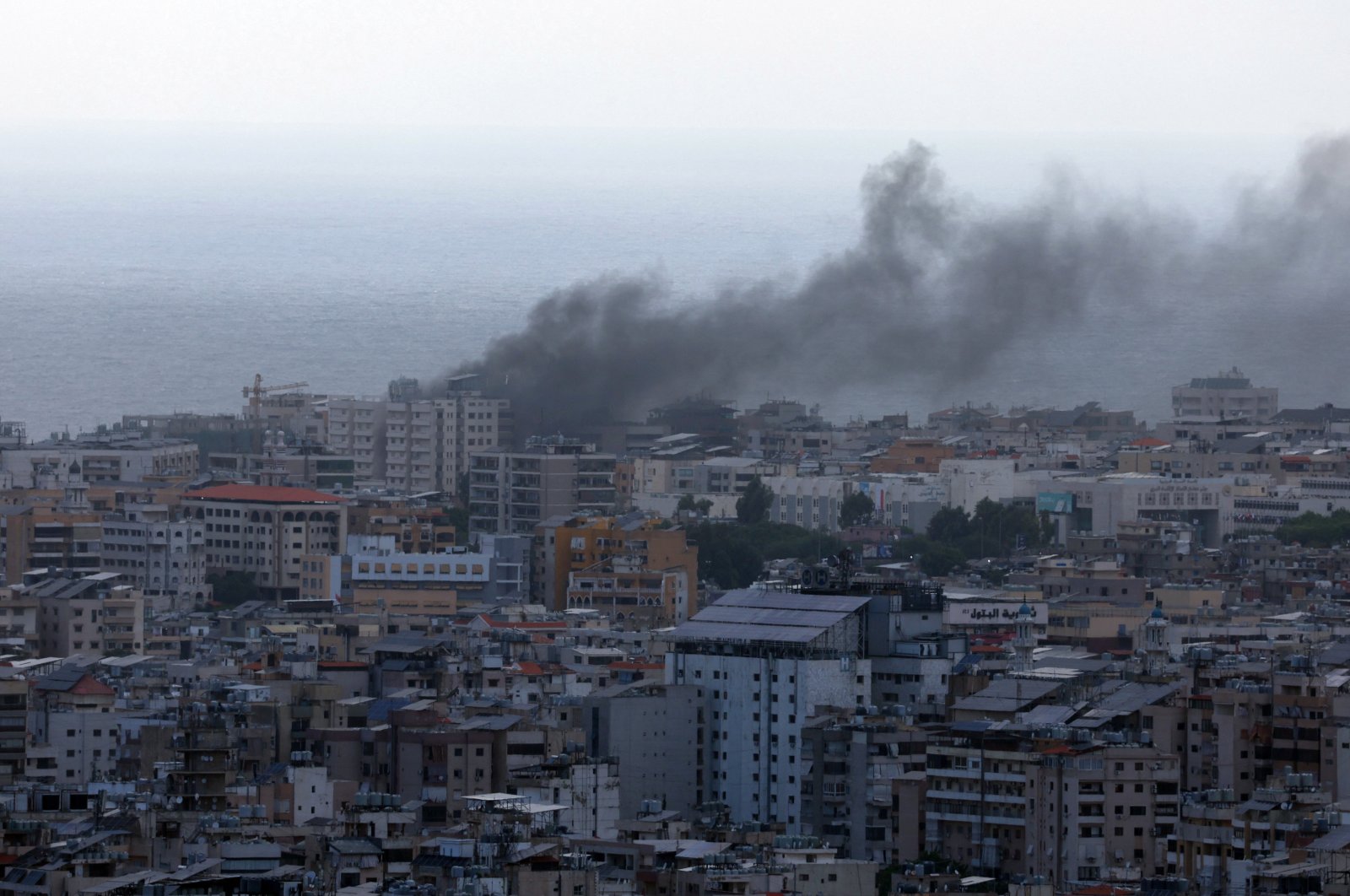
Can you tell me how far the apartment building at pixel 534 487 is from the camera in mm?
82375

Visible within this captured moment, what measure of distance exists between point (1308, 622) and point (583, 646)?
859cm

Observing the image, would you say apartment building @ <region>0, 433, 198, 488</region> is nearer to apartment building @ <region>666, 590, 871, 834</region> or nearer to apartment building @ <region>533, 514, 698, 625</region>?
apartment building @ <region>533, 514, 698, 625</region>

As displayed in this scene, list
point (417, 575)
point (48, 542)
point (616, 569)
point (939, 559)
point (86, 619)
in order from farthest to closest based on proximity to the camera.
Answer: point (939, 559) → point (48, 542) → point (417, 575) → point (616, 569) → point (86, 619)

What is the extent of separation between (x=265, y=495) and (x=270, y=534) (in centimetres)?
149

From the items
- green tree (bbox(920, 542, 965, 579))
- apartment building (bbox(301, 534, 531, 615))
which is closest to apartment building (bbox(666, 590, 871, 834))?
apartment building (bbox(301, 534, 531, 615))

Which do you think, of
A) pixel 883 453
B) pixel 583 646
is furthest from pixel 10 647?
pixel 883 453

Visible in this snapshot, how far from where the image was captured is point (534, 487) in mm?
82938

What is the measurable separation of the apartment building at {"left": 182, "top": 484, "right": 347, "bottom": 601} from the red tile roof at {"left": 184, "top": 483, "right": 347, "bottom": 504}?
2 cm

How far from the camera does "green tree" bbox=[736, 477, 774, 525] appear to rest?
275ft

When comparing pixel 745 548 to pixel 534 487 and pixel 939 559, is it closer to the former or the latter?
pixel 939 559

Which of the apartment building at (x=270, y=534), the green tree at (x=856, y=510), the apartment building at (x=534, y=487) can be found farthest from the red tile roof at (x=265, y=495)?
the green tree at (x=856, y=510)

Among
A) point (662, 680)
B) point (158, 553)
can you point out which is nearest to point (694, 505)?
point (158, 553)

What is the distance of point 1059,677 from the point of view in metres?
47.5

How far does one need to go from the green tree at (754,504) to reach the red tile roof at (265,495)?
10291mm
